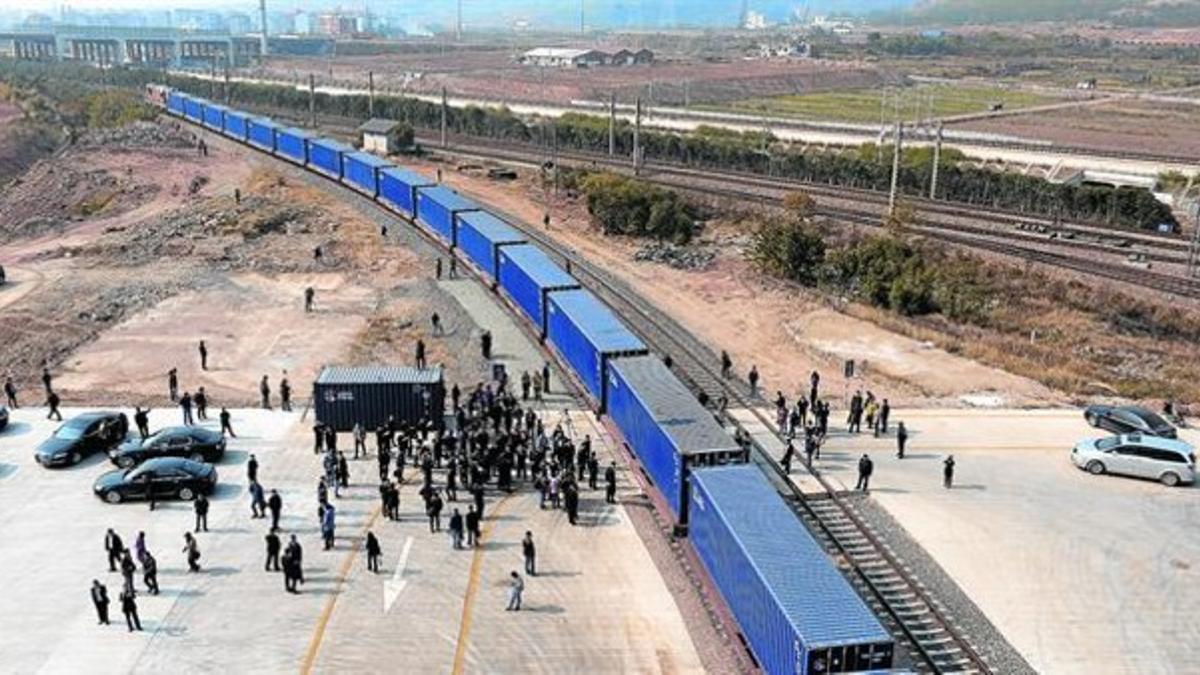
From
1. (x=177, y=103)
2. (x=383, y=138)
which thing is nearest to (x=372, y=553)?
(x=383, y=138)

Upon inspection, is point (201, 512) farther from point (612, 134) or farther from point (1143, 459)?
point (612, 134)

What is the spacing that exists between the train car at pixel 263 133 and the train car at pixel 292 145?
981mm

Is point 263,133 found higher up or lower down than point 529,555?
higher up

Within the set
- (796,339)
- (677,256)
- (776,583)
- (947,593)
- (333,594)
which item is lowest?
(947,593)

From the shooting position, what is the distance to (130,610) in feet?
75.5

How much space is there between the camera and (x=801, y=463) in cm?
3291

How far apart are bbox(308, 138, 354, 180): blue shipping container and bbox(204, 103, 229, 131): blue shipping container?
2519 centimetres

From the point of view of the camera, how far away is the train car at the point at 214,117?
10031 cm

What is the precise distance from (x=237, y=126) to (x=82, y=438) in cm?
6941

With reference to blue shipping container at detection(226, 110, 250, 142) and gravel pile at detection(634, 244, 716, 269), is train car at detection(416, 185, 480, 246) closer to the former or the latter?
gravel pile at detection(634, 244, 716, 269)

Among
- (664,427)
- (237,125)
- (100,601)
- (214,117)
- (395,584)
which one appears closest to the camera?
(100,601)

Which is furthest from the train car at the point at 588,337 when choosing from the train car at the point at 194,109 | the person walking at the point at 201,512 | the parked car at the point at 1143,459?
the train car at the point at 194,109

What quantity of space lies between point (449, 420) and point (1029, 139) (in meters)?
98.6

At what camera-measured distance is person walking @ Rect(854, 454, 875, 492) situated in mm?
30344
